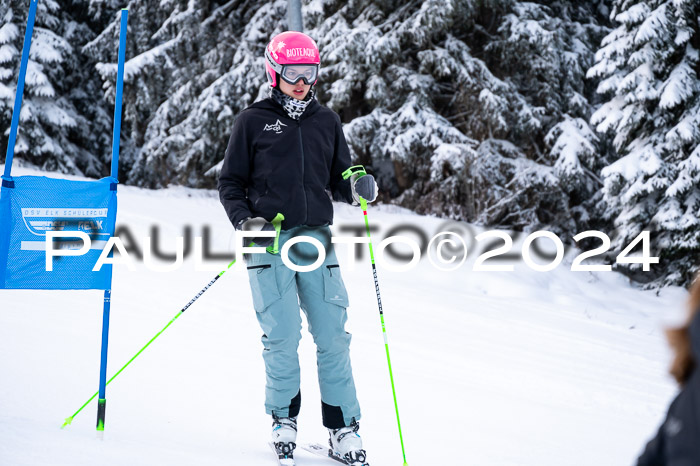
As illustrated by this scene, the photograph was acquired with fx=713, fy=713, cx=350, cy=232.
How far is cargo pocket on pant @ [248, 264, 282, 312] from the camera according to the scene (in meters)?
3.26

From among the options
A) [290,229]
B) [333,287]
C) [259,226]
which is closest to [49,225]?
[259,226]

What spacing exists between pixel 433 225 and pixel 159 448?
7665mm

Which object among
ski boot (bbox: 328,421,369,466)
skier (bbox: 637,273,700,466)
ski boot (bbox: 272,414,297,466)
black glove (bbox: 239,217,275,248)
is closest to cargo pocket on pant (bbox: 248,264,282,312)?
black glove (bbox: 239,217,275,248)

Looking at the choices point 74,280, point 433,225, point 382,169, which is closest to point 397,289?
point 433,225

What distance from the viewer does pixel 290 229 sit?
3342mm

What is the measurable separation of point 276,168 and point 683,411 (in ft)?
8.35

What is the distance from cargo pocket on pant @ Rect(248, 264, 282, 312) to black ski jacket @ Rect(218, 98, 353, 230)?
226 millimetres

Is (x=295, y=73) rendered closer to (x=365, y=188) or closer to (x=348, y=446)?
(x=365, y=188)

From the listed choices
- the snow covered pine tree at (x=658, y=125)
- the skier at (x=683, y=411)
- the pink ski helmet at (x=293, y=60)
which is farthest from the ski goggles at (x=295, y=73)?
the snow covered pine tree at (x=658, y=125)

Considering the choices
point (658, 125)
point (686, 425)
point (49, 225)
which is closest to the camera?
point (686, 425)

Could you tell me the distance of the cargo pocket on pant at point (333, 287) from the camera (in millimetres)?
3342

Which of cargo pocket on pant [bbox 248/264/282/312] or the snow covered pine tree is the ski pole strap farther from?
the snow covered pine tree

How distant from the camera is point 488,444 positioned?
3916mm

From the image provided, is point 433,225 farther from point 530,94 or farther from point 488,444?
point 488,444
